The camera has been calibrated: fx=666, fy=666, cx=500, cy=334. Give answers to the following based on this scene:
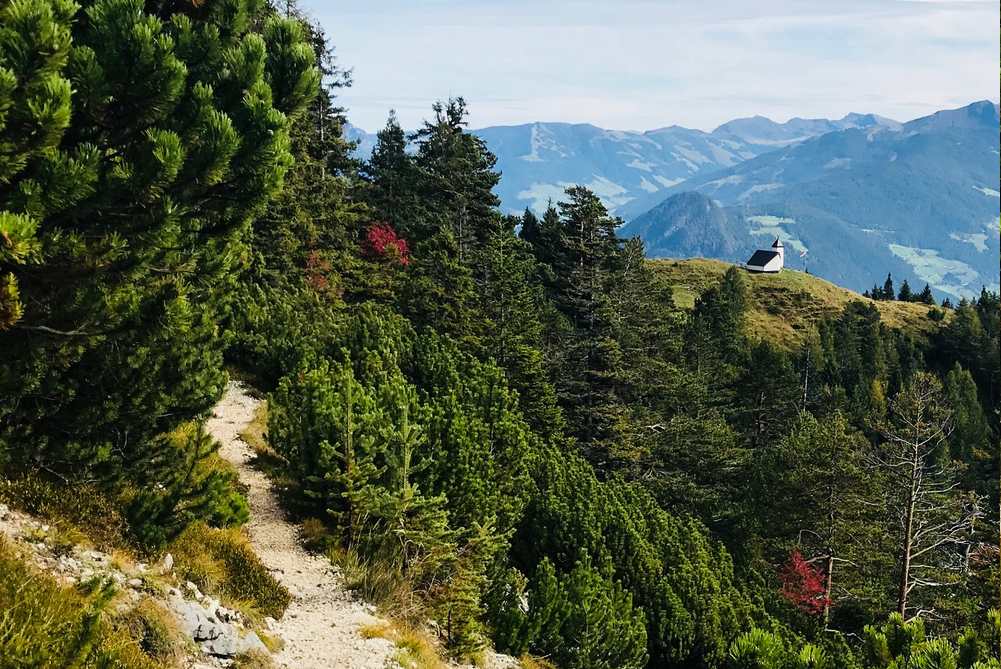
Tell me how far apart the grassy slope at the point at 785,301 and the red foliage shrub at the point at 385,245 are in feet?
189

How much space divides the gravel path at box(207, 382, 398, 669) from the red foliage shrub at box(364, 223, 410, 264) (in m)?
31.7

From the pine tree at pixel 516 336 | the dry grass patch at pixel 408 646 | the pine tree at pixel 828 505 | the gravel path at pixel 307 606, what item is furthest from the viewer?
the pine tree at pixel 828 505

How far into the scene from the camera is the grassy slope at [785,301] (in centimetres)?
10275

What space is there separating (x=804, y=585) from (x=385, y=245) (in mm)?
33260

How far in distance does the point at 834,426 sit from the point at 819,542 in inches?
251

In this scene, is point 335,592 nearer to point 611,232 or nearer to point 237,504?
point 237,504

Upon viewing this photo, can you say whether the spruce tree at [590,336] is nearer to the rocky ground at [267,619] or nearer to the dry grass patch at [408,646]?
the rocky ground at [267,619]

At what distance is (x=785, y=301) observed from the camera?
111 m

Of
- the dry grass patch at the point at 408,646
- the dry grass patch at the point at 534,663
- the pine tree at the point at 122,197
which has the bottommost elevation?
the dry grass patch at the point at 534,663

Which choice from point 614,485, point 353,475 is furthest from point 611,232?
point 353,475

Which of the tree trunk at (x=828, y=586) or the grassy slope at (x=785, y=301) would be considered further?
the grassy slope at (x=785, y=301)

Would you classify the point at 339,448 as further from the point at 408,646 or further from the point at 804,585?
the point at 804,585

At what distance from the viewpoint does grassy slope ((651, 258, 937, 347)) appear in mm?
102750

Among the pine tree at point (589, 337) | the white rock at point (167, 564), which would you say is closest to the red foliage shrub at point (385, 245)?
the pine tree at point (589, 337)
